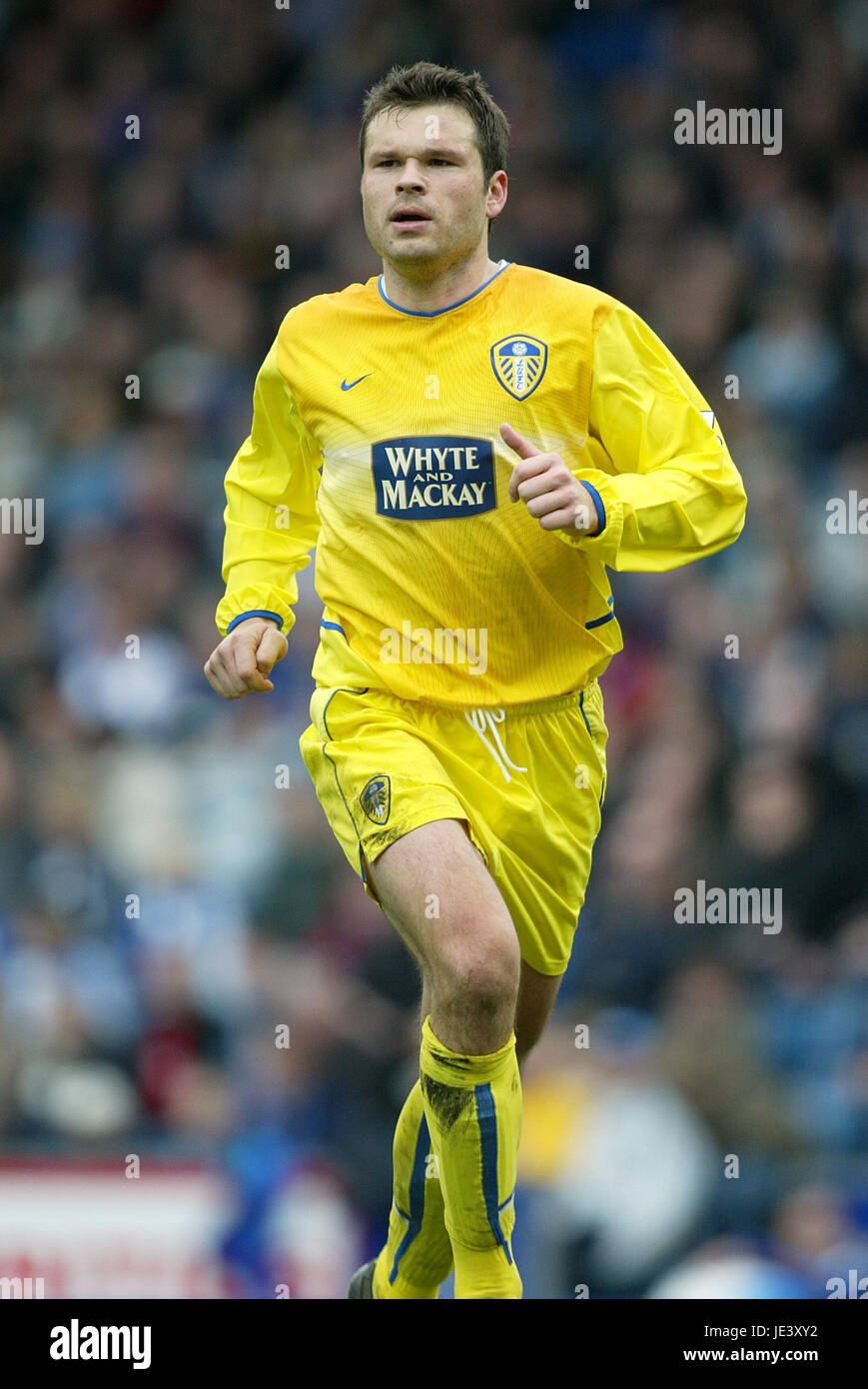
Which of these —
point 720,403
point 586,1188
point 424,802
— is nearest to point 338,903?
point 586,1188

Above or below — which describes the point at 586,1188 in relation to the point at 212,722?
below

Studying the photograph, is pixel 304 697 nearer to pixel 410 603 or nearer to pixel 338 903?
pixel 338 903

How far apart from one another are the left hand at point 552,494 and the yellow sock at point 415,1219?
1.37m

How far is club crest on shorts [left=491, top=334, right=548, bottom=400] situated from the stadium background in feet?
9.22

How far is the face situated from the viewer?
157 inches

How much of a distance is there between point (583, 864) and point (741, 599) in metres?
3.39

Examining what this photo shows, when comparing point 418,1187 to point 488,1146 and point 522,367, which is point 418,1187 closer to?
point 488,1146

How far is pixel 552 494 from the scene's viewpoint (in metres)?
3.59

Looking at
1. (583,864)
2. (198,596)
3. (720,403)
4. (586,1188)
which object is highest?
(720,403)

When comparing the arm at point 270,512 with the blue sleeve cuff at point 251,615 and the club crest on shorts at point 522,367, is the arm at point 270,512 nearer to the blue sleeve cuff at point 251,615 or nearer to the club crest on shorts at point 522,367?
the blue sleeve cuff at point 251,615

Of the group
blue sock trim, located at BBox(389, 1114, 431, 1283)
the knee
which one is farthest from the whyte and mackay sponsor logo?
blue sock trim, located at BBox(389, 1114, 431, 1283)

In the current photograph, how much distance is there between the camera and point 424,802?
3.79 m

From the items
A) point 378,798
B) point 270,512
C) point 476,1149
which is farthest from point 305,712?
point 476,1149

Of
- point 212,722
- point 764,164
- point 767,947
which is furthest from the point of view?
point 764,164
